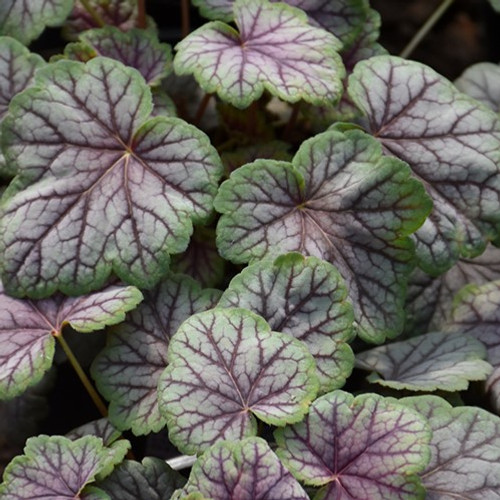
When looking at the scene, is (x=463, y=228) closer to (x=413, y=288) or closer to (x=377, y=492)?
(x=413, y=288)

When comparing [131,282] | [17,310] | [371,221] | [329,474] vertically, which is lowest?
[17,310]

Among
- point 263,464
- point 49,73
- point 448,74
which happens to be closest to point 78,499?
point 263,464

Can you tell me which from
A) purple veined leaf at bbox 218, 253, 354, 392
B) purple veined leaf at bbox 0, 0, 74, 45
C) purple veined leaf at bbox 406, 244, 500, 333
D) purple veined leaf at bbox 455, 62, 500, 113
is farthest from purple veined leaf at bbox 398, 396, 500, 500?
purple veined leaf at bbox 0, 0, 74, 45

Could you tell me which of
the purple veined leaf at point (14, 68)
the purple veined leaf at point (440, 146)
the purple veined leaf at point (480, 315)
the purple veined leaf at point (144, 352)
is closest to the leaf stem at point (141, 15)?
the purple veined leaf at point (14, 68)

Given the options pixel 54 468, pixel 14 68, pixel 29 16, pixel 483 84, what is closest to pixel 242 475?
pixel 54 468

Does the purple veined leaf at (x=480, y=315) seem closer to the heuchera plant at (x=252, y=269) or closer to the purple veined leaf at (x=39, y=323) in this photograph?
the heuchera plant at (x=252, y=269)

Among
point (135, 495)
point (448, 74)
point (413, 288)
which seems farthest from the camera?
point (448, 74)
